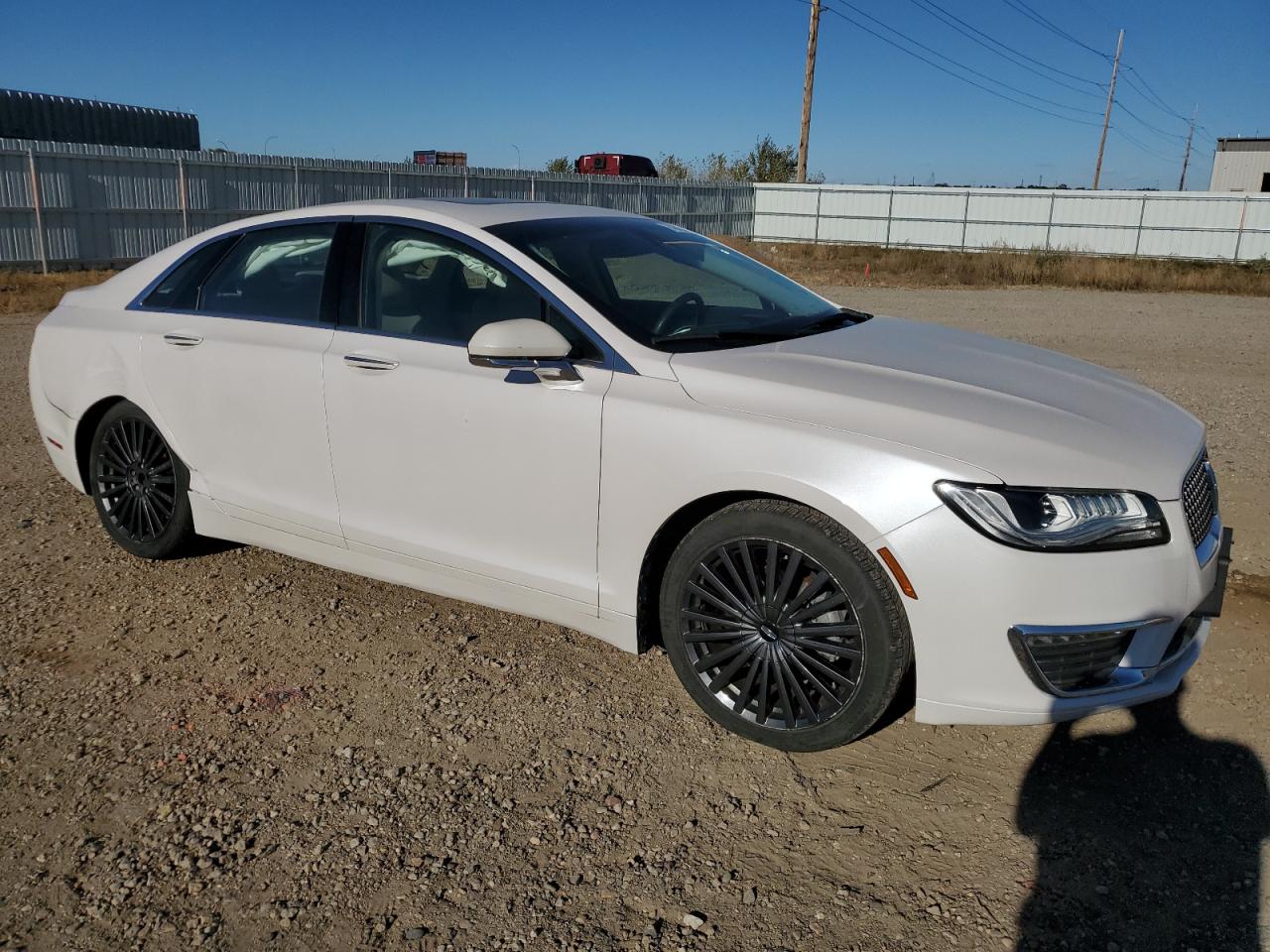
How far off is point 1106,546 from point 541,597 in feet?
5.99

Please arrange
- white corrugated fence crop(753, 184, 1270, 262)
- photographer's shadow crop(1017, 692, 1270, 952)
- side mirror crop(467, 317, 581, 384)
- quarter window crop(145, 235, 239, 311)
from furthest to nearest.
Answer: white corrugated fence crop(753, 184, 1270, 262), quarter window crop(145, 235, 239, 311), side mirror crop(467, 317, 581, 384), photographer's shadow crop(1017, 692, 1270, 952)

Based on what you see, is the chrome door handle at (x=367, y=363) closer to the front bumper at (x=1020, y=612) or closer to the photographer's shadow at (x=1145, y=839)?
the front bumper at (x=1020, y=612)

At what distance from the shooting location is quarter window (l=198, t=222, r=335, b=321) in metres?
4.25

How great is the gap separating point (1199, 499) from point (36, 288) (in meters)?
19.3

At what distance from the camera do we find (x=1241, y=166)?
55656 millimetres

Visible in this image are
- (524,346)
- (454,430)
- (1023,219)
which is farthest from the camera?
(1023,219)

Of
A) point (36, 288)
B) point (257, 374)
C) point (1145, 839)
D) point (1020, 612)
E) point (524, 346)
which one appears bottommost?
point (36, 288)

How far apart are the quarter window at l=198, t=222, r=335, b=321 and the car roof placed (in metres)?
0.09

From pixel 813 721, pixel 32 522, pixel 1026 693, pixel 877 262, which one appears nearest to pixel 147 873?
pixel 813 721

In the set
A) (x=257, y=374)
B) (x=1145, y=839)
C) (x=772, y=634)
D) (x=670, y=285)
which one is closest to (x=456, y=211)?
(x=670, y=285)

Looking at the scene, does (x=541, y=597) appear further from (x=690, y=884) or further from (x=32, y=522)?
(x=32, y=522)

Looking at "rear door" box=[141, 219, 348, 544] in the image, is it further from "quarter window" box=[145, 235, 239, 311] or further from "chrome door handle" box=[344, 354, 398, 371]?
"chrome door handle" box=[344, 354, 398, 371]

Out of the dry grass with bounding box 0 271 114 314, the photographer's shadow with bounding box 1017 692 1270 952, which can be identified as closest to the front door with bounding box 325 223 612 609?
the photographer's shadow with bounding box 1017 692 1270 952

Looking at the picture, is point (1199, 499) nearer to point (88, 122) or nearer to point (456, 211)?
point (456, 211)
